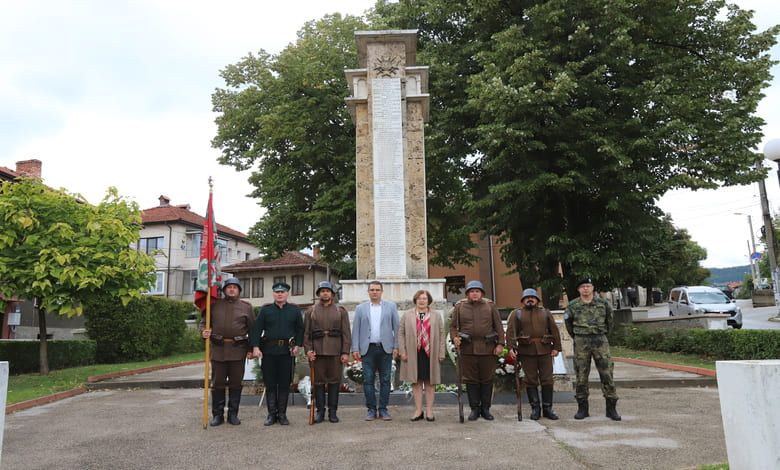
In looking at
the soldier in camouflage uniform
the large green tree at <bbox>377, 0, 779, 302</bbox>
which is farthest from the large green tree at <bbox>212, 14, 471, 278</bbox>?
the soldier in camouflage uniform

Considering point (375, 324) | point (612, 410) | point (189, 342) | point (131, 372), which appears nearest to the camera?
point (612, 410)

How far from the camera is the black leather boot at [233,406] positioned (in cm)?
744

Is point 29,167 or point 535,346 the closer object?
point 535,346

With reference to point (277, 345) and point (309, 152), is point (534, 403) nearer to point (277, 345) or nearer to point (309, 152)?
point (277, 345)

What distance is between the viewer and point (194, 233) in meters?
43.3

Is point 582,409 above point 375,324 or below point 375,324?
below

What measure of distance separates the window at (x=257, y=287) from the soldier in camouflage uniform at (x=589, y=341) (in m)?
37.9

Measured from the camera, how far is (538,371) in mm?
7559

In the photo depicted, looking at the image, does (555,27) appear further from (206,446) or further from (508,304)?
(508,304)

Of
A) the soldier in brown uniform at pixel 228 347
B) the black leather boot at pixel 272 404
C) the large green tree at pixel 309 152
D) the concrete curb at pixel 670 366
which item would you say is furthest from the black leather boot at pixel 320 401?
the large green tree at pixel 309 152

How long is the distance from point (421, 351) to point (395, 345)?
41 cm

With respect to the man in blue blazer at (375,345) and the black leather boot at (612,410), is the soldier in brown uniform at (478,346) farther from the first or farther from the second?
the black leather boot at (612,410)

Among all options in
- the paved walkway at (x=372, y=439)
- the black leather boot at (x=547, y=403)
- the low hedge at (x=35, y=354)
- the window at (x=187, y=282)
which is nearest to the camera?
the paved walkway at (x=372, y=439)

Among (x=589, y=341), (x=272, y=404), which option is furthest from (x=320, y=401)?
(x=589, y=341)
